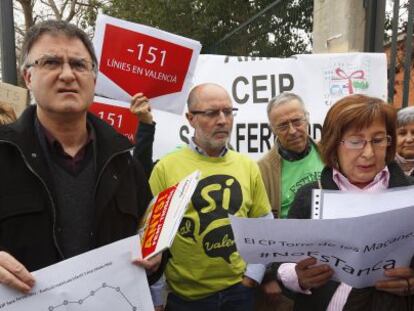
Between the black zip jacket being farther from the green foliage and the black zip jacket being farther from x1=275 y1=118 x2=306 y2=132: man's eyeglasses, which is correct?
the green foliage

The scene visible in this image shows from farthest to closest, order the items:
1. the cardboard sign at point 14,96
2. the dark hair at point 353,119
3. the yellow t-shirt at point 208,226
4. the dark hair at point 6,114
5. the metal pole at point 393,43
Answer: the metal pole at point 393,43
the cardboard sign at point 14,96
the dark hair at point 6,114
the yellow t-shirt at point 208,226
the dark hair at point 353,119

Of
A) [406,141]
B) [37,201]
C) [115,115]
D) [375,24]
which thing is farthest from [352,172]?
[375,24]

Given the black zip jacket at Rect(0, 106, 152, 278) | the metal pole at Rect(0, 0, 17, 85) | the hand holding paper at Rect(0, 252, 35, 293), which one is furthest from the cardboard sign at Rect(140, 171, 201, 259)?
the metal pole at Rect(0, 0, 17, 85)

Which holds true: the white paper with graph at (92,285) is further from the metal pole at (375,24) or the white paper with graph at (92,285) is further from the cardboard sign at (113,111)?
the metal pole at (375,24)

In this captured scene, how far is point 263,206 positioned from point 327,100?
1.76 metres

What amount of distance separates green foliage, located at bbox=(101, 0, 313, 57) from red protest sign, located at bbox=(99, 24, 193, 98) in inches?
105

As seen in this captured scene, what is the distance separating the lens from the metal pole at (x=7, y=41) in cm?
323

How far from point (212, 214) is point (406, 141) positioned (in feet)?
4.52

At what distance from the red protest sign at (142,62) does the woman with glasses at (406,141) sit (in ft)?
4.61

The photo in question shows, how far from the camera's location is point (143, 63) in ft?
8.71

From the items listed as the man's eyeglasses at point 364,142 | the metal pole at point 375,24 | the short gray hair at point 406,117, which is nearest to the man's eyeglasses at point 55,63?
the man's eyeglasses at point 364,142

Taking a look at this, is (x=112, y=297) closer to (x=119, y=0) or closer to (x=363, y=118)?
(x=363, y=118)

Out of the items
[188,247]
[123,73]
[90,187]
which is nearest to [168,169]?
[188,247]

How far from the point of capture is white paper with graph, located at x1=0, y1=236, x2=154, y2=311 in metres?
1.27
